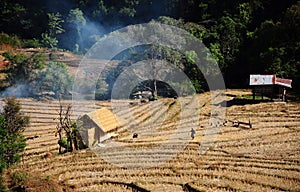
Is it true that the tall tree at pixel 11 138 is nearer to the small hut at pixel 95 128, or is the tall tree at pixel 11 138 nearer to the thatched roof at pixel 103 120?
the small hut at pixel 95 128

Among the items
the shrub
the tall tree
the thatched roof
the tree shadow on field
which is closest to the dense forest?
the shrub

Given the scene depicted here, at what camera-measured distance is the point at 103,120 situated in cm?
3022

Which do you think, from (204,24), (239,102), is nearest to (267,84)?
(239,102)

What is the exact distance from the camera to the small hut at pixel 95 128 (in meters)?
28.8

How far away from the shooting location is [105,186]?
73.5 feet

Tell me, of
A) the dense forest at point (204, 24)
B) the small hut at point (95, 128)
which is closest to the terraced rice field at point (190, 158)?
the small hut at point (95, 128)

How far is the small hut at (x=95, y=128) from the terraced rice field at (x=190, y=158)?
0.98 metres

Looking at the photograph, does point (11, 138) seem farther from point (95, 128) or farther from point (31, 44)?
point (31, 44)

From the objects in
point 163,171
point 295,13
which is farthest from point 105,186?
point 295,13

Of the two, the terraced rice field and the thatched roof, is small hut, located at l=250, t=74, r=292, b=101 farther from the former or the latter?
the thatched roof

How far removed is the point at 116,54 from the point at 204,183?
120ft

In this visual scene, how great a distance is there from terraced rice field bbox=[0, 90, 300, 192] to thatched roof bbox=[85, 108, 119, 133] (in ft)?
4.22

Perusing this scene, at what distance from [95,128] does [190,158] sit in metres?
7.46

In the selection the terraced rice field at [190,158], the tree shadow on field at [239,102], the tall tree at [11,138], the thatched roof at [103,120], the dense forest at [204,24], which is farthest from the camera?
the dense forest at [204,24]
